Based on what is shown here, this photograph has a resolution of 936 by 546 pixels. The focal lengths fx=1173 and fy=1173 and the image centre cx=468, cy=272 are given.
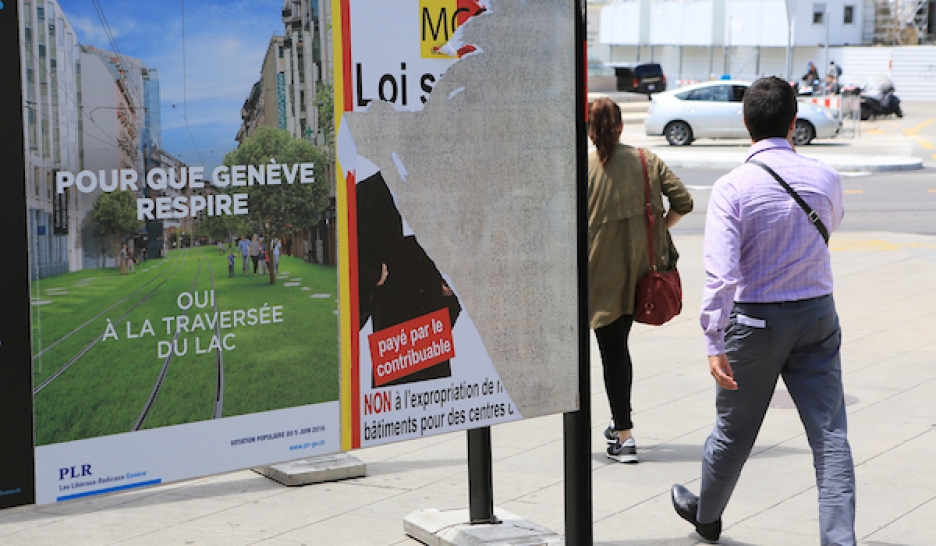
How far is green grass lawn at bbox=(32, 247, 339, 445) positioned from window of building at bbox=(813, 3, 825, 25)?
240ft

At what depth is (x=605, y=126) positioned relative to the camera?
587 cm

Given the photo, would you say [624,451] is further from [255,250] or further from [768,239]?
[255,250]

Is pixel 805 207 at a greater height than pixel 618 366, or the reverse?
pixel 805 207

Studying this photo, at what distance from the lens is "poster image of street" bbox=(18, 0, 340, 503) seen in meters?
3.09

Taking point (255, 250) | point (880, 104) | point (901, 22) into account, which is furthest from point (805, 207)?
point (901, 22)

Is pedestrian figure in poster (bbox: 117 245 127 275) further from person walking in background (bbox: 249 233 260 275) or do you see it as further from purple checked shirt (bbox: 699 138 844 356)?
purple checked shirt (bbox: 699 138 844 356)

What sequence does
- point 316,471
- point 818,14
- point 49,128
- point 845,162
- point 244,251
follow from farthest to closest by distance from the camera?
point 818,14, point 845,162, point 316,471, point 244,251, point 49,128

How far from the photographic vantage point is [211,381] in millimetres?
3443

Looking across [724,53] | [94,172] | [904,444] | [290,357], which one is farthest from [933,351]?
[724,53]

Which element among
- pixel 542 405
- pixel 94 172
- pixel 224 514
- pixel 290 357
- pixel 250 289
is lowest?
pixel 224 514

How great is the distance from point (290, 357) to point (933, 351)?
6321 millimetres

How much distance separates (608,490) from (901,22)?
3018 inches

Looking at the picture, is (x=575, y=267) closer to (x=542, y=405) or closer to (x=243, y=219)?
(x=542, y=405)

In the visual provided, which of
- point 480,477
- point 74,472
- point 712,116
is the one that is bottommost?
point 480,477
